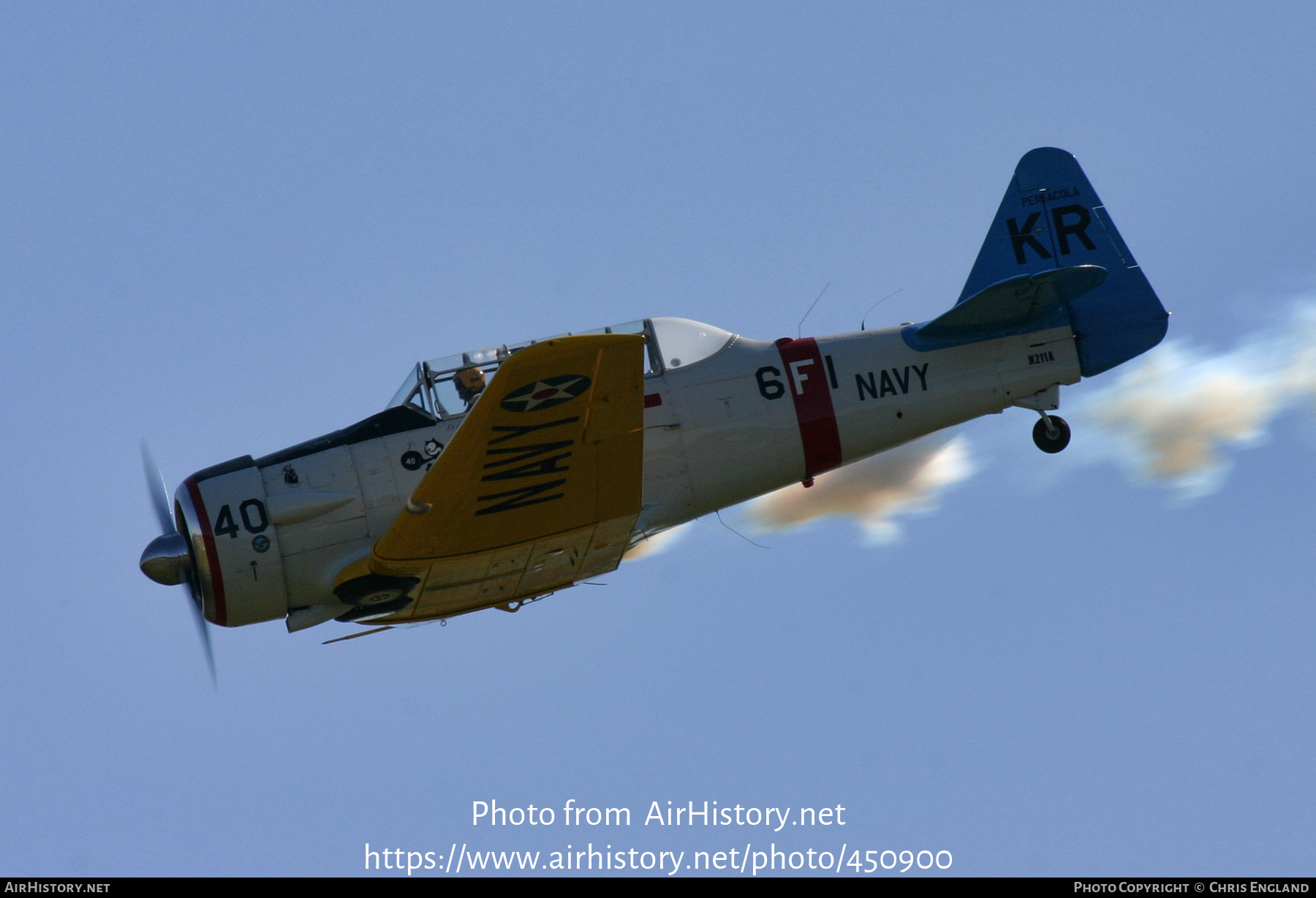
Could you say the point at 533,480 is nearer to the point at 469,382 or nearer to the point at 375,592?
the point at 469,382

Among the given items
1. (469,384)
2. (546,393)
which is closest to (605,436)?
(546,393)

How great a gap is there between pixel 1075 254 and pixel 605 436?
224 inches

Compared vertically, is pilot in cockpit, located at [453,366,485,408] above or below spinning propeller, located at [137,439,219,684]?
above

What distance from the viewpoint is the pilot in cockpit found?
11086mm

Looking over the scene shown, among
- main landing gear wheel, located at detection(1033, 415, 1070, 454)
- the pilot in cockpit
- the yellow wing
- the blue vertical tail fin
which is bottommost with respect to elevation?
the yellow wing

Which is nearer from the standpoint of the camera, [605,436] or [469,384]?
[605,436]

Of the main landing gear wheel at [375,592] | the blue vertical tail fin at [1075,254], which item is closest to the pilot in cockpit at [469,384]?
the main landing gear wheel at [375,592]

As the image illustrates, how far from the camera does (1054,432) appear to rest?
40.9 feet

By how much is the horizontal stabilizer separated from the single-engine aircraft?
0.06 ft

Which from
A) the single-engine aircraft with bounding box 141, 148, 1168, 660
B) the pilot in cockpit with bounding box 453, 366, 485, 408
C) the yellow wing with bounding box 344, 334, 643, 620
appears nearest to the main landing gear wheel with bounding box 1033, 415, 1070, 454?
the single-engine aircraft with bounding box 141, 148, 1168, 660

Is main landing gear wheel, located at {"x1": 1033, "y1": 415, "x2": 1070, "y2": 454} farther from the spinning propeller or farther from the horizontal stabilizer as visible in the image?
the spinning propeller

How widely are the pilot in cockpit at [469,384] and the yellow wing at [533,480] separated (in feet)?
4.69

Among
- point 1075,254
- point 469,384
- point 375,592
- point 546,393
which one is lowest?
point 375,592

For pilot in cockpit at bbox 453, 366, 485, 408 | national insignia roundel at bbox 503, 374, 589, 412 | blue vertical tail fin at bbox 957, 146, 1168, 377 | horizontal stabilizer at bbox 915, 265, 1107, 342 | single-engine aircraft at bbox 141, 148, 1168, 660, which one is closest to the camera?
national insignia roundel at bbox 503, 374, 589, 412
